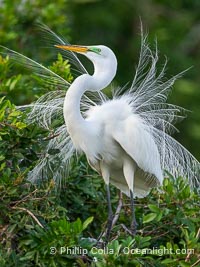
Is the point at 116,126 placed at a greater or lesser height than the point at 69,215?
greater

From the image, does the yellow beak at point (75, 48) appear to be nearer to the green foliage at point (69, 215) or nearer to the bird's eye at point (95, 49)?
the bird's eye at point (95, 49)

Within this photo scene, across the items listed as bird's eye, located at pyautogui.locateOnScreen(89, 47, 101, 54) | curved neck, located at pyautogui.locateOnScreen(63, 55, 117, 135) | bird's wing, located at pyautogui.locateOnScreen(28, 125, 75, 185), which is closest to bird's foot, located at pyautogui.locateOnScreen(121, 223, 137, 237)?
bird's wing, located at pyautogui.locateOnScreen(28, 125, 75, 185)

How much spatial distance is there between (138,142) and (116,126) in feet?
0.36

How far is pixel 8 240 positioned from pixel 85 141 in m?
0.58

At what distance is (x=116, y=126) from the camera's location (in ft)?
12.3

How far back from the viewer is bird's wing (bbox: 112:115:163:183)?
3.75 meters

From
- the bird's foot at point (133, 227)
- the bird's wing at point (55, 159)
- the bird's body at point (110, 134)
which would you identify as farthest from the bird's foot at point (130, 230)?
the bird's wing at point (55, 159)

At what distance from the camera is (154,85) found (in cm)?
401

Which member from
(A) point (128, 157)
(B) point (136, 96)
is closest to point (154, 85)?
(B) point (136, 96)

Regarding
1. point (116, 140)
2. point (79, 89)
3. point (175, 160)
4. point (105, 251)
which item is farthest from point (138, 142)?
point (105, 251)

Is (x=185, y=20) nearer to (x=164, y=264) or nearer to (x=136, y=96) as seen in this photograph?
(x=136, y=96)

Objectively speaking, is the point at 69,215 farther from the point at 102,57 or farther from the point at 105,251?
the point at 105,251

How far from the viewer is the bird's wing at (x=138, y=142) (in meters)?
3.75

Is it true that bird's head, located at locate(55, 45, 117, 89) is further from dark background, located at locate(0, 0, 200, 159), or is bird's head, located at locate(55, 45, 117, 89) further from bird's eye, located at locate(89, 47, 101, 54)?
dark background, located at locate(0, 0, 200, 159)
